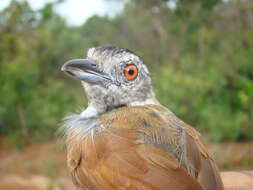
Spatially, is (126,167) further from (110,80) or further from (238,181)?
(238,181)

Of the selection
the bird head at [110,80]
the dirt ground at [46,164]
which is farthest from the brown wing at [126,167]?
the dirt ground at [46,164]

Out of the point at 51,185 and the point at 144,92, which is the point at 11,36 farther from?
the point at 144,92

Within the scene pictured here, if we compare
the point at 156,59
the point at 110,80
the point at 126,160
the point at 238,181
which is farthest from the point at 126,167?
the point at 156,59

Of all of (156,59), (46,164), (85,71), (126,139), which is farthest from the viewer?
(156,59)

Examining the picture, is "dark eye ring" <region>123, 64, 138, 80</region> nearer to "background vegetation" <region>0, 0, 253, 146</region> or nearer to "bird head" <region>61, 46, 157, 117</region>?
"bird head" <region>61, 46, 157, 117</region>

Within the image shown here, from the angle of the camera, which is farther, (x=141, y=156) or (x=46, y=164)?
(x=46, y=164)

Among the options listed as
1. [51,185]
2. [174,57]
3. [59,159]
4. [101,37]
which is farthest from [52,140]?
[174,57]
